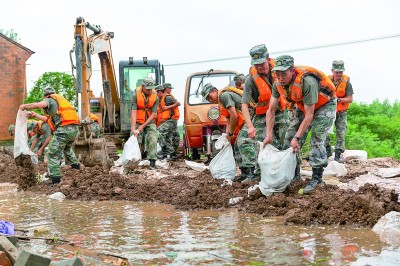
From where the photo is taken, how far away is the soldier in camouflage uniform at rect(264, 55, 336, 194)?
6.97 metres

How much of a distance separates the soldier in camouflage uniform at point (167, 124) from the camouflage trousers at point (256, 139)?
5.85 metres

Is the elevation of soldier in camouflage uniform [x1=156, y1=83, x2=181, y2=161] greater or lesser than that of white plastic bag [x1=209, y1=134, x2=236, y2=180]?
greater

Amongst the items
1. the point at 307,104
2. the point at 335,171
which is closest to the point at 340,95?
the point at 335,171

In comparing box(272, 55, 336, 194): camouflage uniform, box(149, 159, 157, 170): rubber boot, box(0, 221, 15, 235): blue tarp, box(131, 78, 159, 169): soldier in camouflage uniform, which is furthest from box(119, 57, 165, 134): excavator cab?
box(0, 221, 15, 235): blue tarp

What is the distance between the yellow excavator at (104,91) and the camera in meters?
12.8

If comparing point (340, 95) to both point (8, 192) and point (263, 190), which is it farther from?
point (8, 192)

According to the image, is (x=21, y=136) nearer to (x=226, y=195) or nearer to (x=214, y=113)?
(x=226, y=195)

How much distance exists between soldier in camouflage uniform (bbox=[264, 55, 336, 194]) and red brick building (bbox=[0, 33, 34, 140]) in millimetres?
24618

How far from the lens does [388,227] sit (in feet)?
17.3

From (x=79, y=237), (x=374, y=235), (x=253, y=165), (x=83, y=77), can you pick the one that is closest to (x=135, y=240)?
(x=79, y=237)

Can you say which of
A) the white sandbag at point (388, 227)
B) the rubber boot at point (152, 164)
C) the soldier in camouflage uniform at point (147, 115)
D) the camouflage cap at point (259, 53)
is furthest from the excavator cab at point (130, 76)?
the white sandbag at point (388, 227)

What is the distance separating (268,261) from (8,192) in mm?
7134

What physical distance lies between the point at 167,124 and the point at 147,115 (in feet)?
7.96

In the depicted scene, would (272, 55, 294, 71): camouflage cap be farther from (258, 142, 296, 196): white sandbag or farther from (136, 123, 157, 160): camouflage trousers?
(136, 123, 157, 160): camouflage trousers
